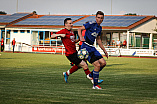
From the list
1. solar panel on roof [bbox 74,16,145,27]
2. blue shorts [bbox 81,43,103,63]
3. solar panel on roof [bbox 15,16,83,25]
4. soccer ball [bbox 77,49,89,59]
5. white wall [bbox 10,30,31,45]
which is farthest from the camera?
solar panel on roof [bbox 15,16,83,25]

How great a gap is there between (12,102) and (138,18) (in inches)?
1538

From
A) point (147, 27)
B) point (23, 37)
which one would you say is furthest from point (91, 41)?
point (23, 37)

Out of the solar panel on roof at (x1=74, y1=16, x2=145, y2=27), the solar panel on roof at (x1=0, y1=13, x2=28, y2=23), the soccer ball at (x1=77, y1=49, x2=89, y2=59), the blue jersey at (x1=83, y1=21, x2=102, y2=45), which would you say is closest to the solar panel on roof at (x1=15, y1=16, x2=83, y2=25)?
the solar panel on roof at (x1=0, y1=13, x2=28, y2=23)

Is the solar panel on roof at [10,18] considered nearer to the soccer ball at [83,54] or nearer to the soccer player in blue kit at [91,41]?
the soccer player in blue kit at [91,41]

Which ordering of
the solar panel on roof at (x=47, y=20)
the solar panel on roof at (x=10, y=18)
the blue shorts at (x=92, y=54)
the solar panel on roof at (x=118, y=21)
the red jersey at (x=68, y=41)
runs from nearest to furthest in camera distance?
the blue shorts at (x=92, y=54) < the red jersey at (x=68, y=41) < the solar panel on roof at (x=118, y=21) < the solar panel on roof at (x=47, y=20) < the solar panel on roof at (x=10, y=18)

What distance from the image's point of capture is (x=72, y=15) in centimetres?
5031

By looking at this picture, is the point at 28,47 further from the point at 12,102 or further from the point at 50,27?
the point at 12,102

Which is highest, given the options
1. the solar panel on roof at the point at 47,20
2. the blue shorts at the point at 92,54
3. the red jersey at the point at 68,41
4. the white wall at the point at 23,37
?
the solar panel on roof at the point at 47,20

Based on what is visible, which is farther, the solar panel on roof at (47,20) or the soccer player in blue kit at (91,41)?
the solar panel on roof at (47,20)

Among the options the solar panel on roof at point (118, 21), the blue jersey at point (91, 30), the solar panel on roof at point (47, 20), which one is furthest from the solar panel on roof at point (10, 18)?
the blue jersey at point (91, 30)

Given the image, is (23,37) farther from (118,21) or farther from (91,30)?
(91,30)

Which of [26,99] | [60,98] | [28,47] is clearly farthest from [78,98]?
[28,47]

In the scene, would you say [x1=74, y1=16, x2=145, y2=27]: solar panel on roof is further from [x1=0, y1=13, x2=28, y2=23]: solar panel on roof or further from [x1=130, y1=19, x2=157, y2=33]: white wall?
[x1=0, y1=13, x2=28, y2=23]: solar panel on roof

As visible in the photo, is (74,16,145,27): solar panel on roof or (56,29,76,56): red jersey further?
(74,16,145,27): solar panel on roof
